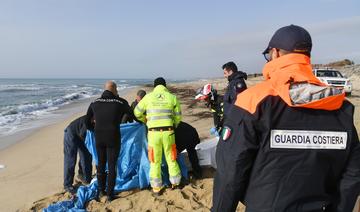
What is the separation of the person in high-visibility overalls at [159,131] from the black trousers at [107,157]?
52 cm

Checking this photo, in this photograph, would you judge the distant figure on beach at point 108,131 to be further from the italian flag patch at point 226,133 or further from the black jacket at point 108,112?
the italian flag patch at point 226,133

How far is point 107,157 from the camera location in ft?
19.3

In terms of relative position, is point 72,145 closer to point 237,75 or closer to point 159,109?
point 159,109

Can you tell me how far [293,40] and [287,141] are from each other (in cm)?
53

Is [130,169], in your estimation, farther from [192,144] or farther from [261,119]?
[261,119]

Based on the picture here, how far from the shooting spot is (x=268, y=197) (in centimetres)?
196

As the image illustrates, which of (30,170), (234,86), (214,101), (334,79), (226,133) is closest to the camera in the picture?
(226,133)

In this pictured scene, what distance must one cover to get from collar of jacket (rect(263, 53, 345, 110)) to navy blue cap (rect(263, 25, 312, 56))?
4 cm

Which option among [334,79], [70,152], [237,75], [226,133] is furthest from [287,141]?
[334,79]

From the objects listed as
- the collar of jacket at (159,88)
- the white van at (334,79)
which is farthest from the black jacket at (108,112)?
the white van at (334,79)

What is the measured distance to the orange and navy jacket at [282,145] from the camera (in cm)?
189

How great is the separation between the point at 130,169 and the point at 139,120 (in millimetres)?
843

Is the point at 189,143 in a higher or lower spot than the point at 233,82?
lower

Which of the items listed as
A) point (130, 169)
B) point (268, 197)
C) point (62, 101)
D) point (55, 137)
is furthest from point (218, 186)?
point (62, 101)
